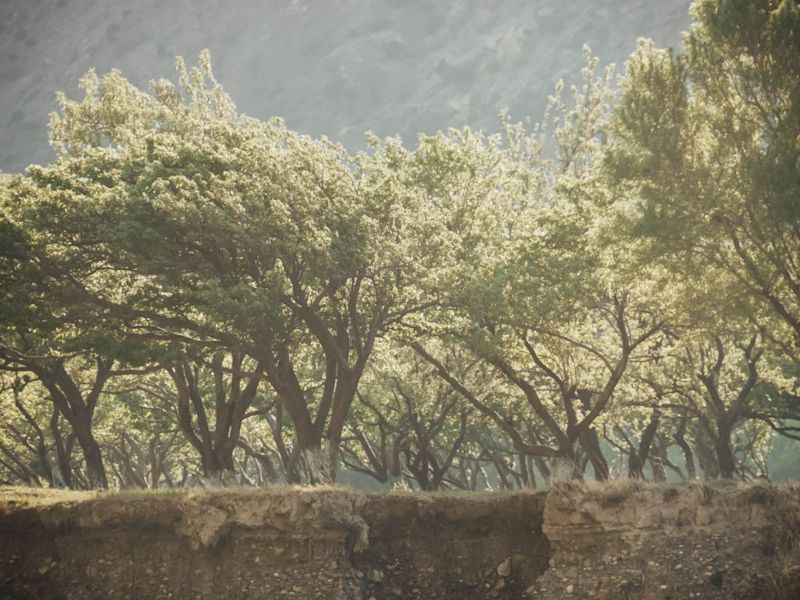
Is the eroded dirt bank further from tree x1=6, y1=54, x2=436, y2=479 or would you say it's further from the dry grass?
tree x1=6, y1=54, x2=436, y2=479

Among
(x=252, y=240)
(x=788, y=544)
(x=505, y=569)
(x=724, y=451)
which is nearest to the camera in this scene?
(x=788, y=544)

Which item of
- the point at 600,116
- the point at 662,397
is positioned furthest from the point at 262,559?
the point at 600,116

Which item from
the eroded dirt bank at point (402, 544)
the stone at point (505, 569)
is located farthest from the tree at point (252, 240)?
the stone at point (505, 569)

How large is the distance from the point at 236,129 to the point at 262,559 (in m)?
13.1

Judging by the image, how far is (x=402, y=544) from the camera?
14.3 metres

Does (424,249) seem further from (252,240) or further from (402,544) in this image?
(402,544)

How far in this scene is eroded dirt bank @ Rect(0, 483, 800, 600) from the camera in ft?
41.0

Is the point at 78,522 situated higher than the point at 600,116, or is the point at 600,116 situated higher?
the point at 600,116

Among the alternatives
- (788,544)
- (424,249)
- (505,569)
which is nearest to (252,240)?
(424,249)

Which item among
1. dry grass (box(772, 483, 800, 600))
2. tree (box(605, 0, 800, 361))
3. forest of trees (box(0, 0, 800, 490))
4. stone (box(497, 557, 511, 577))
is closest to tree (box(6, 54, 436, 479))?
forest of trees (box(0, 0, 800, 490))

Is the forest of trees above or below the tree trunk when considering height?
above

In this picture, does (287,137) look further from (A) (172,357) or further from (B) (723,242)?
(B) (723,242)

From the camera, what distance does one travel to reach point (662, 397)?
27125 mm

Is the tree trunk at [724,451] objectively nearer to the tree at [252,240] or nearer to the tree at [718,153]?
the tree at [718,153]
